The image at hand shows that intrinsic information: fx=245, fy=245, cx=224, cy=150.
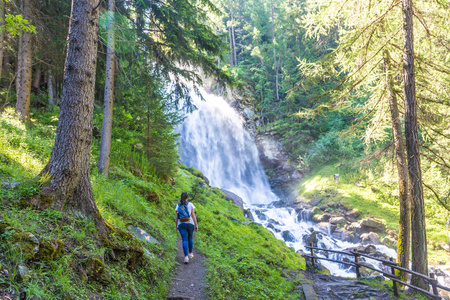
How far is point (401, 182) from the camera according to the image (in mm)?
7426

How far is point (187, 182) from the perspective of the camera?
45.3 ft

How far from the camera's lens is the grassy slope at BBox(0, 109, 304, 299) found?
91.7 inches

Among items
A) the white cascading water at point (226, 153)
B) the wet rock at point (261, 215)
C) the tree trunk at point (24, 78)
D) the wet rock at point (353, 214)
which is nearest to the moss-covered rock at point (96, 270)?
the tree trunk at point (24, 78)

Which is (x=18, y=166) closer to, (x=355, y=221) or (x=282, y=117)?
(x=355, y=221)

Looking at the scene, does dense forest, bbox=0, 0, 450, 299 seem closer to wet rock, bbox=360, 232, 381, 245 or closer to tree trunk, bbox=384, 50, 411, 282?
tree trunk, bbox=384, 50, 411, 282

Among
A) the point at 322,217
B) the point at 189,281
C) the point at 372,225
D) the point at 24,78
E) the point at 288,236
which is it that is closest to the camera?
the point at 189,281

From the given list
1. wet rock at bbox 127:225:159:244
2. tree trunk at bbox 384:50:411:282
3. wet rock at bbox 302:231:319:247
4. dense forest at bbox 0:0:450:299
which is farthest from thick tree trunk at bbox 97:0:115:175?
wet rock at bbox 302:231:319:247

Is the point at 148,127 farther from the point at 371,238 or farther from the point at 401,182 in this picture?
the point at 371,238

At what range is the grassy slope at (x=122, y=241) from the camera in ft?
7.64

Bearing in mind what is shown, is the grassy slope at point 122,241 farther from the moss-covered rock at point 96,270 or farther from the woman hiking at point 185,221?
the woman hiking at point 185,221

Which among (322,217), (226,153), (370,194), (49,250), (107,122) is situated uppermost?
(226,153)

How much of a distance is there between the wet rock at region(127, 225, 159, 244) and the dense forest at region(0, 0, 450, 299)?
233 millimetres

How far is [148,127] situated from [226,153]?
18041 millimetres

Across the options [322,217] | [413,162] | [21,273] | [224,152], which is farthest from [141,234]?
[224,152]
